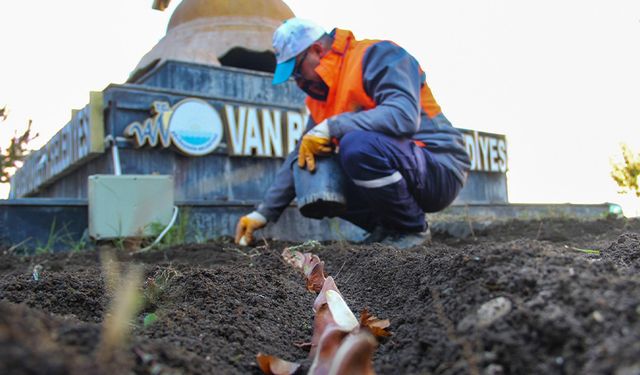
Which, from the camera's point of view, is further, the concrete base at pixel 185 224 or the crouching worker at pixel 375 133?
the concrete base at pixel 185 224

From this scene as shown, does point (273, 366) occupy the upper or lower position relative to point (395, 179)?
lower

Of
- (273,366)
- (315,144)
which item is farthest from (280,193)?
(273,366)

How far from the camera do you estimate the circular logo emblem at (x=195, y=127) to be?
425cm

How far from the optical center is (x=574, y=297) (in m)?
0.69

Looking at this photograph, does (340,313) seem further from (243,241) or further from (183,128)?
(183,128)

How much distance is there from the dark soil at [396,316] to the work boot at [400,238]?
3.58ft

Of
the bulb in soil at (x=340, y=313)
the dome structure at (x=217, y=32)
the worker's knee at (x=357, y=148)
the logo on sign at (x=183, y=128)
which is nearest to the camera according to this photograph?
the bulb in soil at (x=340, y=313)

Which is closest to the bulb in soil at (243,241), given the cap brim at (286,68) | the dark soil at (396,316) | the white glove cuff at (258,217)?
the white glove cuff at (258,217)

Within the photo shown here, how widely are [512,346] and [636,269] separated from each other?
565 millimetres

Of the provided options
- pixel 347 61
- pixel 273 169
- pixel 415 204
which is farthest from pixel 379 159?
pixel 273 169

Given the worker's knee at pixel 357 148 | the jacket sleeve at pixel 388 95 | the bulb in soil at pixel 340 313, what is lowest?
the bulb in soil at pixel 340 313

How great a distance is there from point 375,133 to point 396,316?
161 cm

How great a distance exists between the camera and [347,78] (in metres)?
2.85

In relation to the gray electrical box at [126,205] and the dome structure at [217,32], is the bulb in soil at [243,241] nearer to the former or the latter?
the gray electrical box at [126,205]
